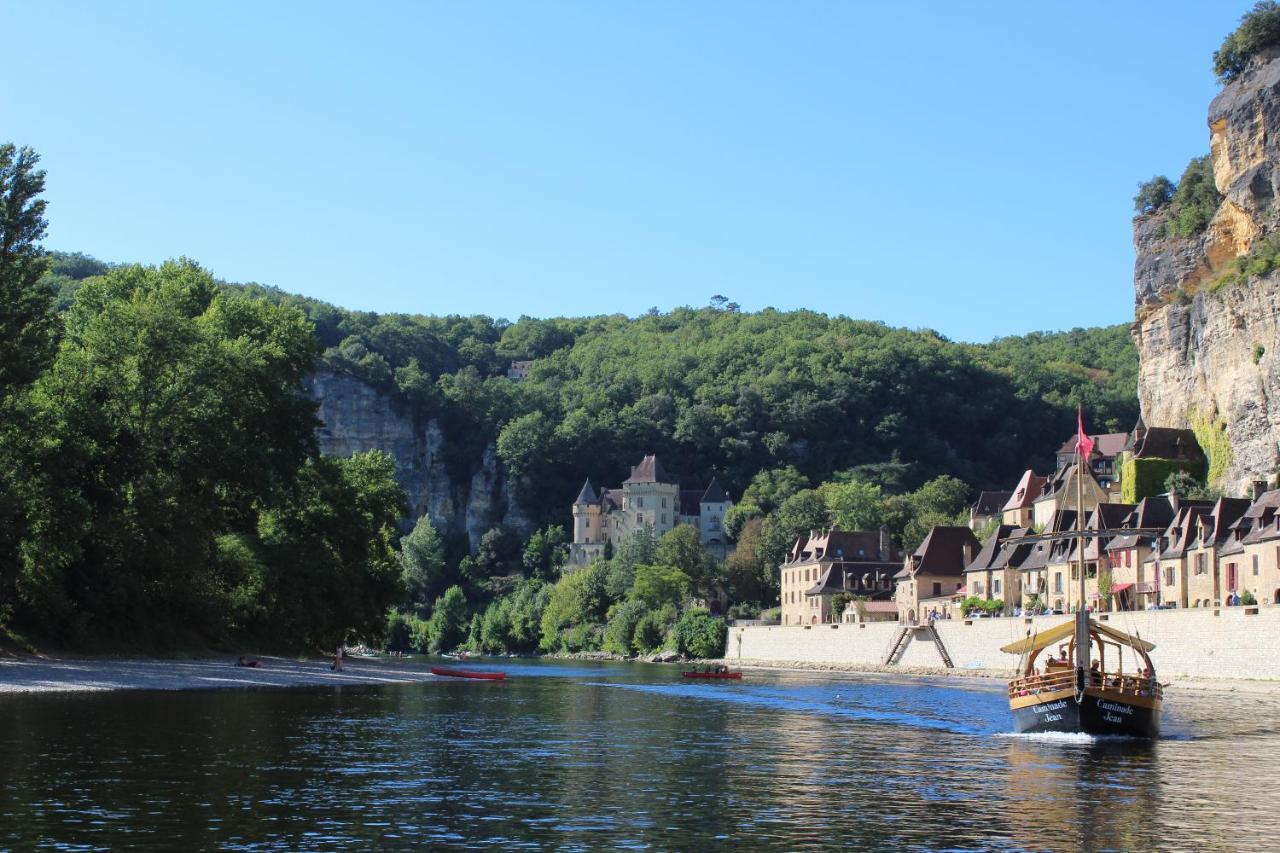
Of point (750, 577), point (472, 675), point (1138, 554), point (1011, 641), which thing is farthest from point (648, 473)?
point (472, 675)

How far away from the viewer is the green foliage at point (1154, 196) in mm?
105000

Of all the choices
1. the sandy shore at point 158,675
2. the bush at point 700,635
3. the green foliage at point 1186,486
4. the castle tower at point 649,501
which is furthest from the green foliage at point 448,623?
the sandy shore at point 158,675

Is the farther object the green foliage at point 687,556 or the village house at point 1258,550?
the green foliage at point 687,556

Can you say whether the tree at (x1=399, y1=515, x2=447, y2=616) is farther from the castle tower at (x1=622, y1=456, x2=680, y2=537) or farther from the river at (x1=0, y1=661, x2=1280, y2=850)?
the river at (x1=0, y1=661, x2=1280, y2=850)

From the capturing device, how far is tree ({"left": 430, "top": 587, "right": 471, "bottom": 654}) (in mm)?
156875

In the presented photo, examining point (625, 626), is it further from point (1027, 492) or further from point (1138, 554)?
point (1138, 554)

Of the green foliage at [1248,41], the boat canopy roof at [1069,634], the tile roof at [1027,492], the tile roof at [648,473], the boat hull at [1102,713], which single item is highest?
the green foliage at [1248,41]

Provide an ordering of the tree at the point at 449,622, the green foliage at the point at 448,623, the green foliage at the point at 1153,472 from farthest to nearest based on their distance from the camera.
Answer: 1. the green foliage at the point at 448,623
2. the tree at the point at 449,622
3. the green foliage at the point at 1153,472

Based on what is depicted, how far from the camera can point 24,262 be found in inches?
1948

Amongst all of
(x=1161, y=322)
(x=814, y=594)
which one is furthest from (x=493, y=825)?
(x=814, y=594)

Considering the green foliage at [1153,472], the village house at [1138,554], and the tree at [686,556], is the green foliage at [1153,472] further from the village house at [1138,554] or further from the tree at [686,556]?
the tree at [686,556]

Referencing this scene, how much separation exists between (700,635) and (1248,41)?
6000 centimetres

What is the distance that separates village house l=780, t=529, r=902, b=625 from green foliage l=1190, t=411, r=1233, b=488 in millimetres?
28044

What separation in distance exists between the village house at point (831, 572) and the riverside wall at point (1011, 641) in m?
9.86
